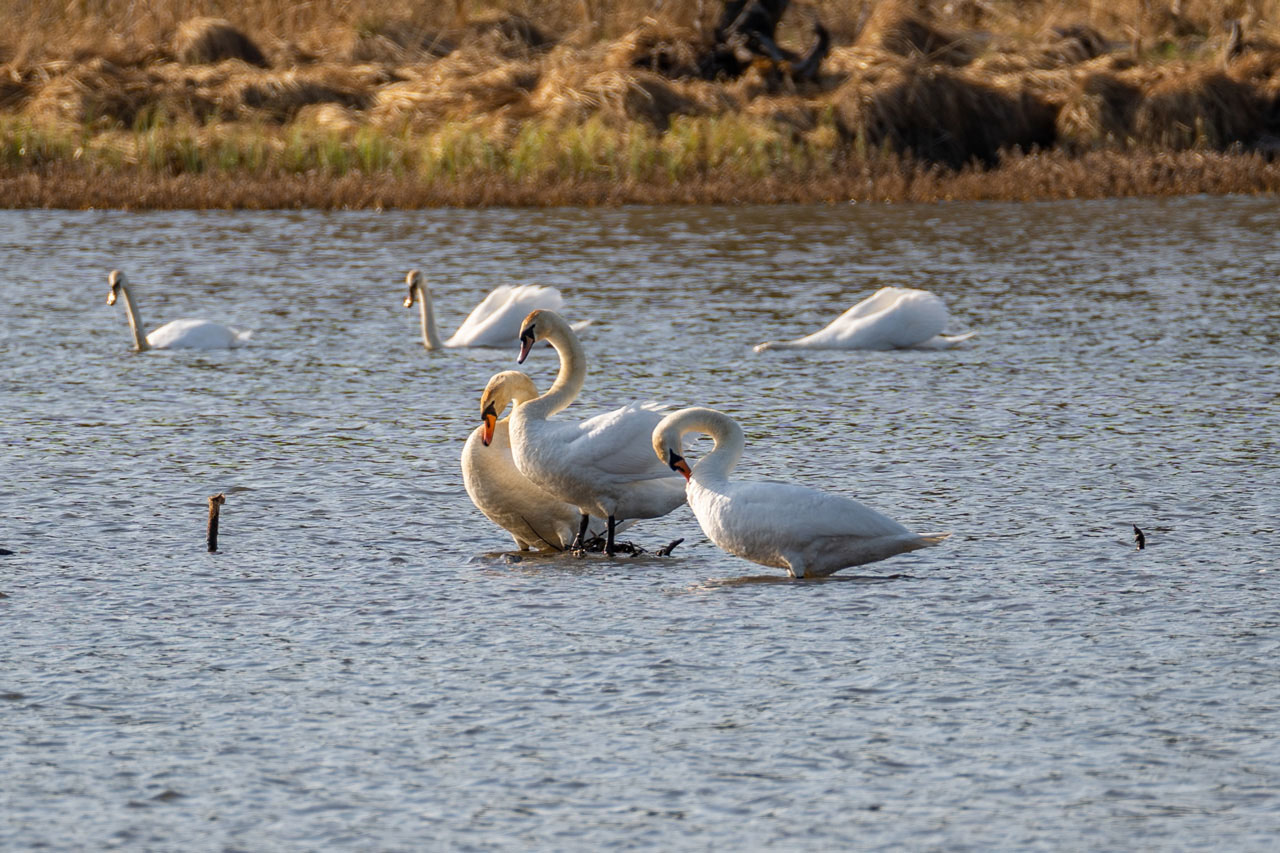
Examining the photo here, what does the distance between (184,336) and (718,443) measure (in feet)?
25.0

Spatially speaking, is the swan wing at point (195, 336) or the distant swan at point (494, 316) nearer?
the swan wing at point (195, 336)

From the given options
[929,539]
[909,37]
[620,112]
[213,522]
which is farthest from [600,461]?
[909,37]

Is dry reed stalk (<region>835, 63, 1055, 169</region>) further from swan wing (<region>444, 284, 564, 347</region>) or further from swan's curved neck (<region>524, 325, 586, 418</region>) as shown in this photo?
swan's curved neck (<region>524, 325, 586, 418</region>)

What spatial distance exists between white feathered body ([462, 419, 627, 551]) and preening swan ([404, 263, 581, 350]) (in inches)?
236

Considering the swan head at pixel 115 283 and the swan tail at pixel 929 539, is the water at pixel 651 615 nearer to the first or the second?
the swan tail at pixel 929 539

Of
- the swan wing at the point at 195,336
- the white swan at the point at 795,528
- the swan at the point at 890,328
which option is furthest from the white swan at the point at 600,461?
the swan wing at the point at 195,336

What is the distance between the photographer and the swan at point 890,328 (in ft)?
47.5

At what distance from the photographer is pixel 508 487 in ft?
28.7

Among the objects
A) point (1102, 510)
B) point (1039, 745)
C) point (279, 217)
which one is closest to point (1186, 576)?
point (1102, 510)

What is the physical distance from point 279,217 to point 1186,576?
718 inches

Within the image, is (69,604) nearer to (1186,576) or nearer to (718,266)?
(1186,576)

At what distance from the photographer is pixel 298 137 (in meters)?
27.5

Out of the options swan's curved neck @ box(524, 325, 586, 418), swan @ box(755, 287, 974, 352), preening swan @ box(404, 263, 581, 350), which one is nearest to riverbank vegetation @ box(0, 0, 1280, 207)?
preening swan @ box(404, 263, 581, 350)

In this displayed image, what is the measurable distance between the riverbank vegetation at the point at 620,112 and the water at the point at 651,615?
10.2 m
